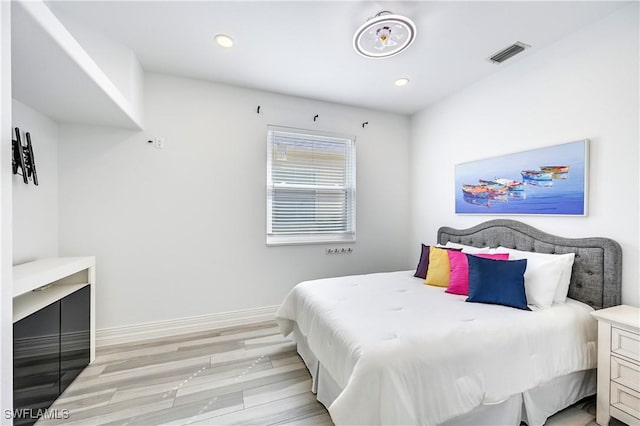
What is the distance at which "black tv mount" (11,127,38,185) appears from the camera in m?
1.75

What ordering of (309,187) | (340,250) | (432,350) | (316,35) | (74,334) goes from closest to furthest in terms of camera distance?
1. (432,350)
2. (74,334)
3. (316,35)
4. (309,187)
5. (340,250)

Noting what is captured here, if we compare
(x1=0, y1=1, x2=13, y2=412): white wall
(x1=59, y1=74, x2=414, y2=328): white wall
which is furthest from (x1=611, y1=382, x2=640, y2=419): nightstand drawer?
(x1=0, y1=1, x2=13, y2=412): white wall

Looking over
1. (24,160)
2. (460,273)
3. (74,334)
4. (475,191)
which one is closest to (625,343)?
(460,273)

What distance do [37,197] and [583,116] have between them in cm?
439

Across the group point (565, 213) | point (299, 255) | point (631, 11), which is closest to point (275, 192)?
point (299, 255)

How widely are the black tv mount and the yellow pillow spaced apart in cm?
330

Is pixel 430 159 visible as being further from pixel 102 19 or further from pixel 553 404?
pixel 102 19

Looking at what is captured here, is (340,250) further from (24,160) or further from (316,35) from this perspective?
(24,160)

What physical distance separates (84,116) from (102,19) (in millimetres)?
799

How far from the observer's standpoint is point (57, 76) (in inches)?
63.2

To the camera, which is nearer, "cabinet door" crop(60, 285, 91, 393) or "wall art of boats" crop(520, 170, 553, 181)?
"cabinet door" crop(60, 285, 91, 393)

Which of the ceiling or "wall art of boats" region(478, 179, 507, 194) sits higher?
the ceiling

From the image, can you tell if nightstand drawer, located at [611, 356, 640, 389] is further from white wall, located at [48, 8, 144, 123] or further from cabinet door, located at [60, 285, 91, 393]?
white wall, located at [48, 8, 144, 123]

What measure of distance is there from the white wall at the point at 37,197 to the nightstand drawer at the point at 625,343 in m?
3.95
